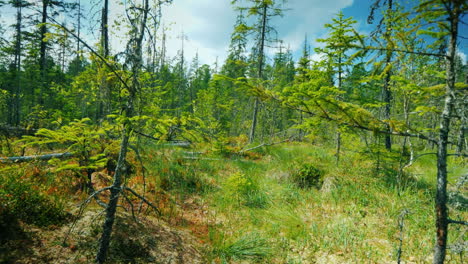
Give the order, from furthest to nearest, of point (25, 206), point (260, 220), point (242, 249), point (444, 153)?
point (260, 220) < point (242, 249) < point (25, 206) < point (444, 153)

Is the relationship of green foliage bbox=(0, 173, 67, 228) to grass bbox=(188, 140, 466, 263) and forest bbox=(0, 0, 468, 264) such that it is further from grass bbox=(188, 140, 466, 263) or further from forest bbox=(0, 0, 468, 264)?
grass bbox=(188, 140, 466, 263)

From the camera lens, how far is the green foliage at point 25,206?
2.72 m

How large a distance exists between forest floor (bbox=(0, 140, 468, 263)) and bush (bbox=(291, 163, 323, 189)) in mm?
34

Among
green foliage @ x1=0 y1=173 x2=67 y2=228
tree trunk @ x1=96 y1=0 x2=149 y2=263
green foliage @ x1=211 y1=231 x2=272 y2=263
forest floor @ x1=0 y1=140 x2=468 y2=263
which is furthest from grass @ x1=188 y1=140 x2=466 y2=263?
green foliage @ x1=0 y1=173 x2=67 y2=228

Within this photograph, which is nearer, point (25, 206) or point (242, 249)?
point (25, 206)

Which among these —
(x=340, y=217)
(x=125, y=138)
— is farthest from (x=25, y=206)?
(x=340, y=217)

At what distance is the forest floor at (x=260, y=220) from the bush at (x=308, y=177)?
3 centimetres

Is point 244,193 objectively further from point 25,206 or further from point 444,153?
point 444,153

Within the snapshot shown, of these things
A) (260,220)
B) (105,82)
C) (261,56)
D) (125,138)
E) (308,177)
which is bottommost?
(260,220)

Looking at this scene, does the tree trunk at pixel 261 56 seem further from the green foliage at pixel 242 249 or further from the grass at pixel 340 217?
the green foliage at pixel 242 249

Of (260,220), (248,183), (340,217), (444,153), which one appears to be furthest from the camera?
(248,183)

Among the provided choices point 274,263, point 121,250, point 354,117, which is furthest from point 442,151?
point 121,250

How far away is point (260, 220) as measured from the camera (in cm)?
511

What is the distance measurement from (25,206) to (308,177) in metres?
6.95
